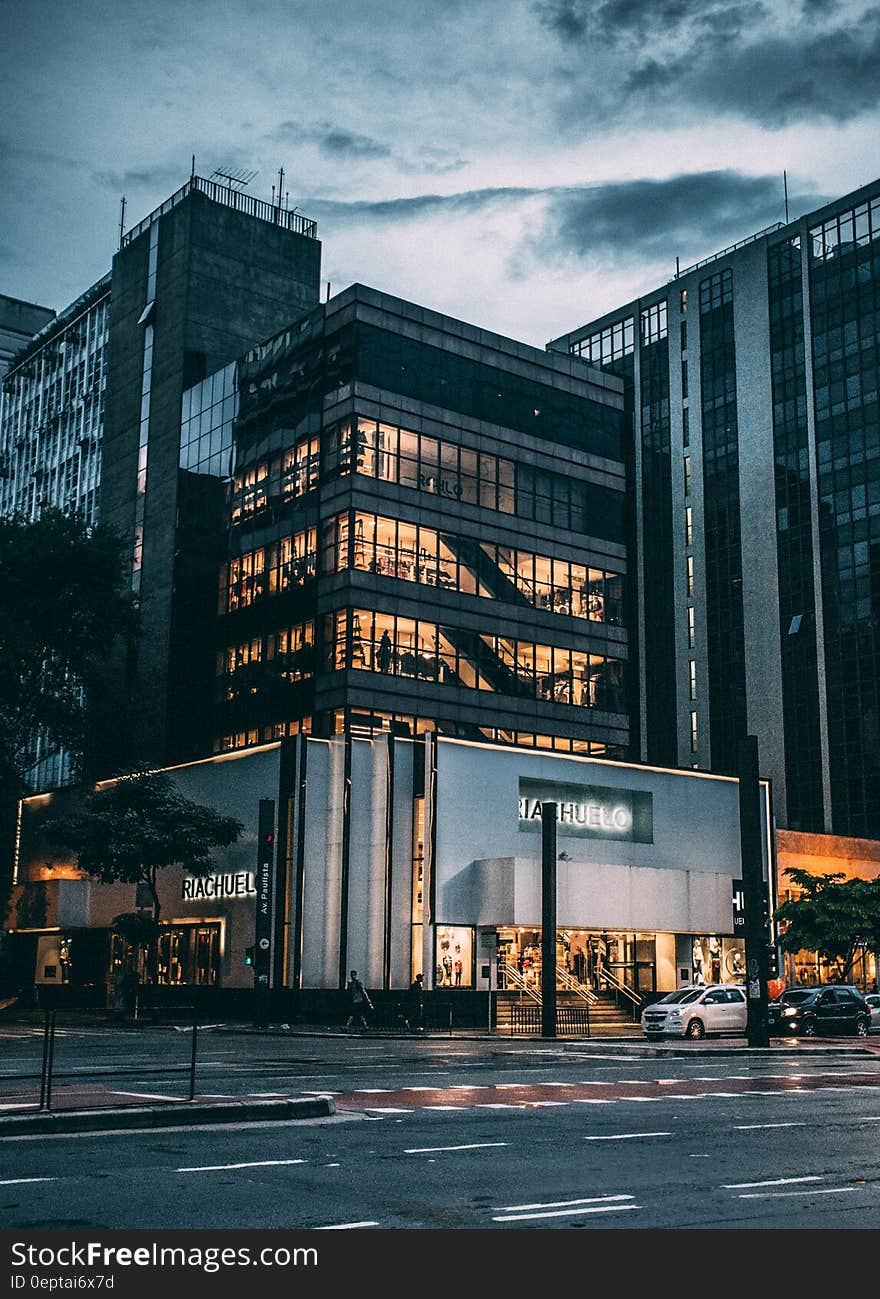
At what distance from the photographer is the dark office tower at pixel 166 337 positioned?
78062mm

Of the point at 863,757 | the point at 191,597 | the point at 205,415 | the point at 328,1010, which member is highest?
the point at 205,415

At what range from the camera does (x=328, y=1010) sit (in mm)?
52375

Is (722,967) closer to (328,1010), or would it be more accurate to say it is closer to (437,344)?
(328,1010)

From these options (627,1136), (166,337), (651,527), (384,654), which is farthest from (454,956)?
(651,527)

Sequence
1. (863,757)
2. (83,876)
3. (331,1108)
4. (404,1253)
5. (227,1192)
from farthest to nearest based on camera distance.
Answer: (863,757), (83,876), (331,1108), (227,1192), (404,1253)

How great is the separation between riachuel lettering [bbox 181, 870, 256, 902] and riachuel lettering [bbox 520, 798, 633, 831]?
12034 mm

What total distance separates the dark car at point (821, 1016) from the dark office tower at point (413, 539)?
65.8 ft

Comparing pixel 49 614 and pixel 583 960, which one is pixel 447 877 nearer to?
pixel 583 960

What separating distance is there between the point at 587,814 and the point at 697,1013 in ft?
53.4

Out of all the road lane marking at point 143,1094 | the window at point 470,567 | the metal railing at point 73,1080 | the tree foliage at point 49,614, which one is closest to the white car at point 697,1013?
the metal railing at point 73,1080

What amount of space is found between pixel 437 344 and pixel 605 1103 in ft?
180

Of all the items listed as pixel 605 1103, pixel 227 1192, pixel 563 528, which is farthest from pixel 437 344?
pixel 227 1192

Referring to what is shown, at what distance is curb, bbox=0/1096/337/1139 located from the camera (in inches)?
595

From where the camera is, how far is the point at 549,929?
43125mm
